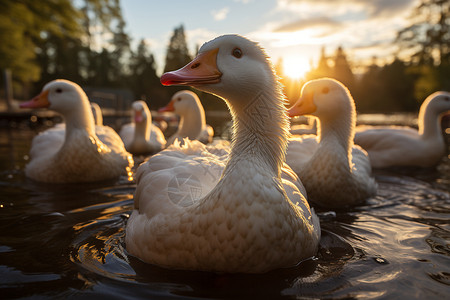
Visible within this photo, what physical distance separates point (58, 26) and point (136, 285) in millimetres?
21117

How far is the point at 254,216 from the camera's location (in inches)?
82.2

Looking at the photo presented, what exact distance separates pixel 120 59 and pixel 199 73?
6944cm

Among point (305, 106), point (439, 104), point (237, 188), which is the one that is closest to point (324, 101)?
point (305, 106)

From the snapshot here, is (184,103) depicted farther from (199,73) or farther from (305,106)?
(199,73)

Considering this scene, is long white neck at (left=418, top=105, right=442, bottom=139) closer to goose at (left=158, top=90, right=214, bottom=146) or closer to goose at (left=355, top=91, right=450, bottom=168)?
goose at (left=355, top=91, right=450, bottom=168)

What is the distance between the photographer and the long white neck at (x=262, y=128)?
2.37 meters

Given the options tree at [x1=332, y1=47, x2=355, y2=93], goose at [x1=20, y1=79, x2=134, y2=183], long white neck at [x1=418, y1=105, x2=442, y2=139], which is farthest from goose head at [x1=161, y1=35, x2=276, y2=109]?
tree at [x1=332, y1=47, x2=355, y2=93]

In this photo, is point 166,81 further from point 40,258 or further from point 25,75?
point 25,75

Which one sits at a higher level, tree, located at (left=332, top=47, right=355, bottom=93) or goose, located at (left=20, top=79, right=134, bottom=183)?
tree, located at (left=332, top=47, right=355, bottom=93)

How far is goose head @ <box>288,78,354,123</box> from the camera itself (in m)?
4.48

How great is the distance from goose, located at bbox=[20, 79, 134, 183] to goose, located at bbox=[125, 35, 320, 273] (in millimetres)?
3029

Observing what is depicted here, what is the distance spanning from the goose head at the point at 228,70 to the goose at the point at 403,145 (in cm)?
553

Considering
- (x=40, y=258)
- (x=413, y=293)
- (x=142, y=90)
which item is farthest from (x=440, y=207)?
(x=142, y=90)

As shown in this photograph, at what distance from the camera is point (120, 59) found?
219 ft
